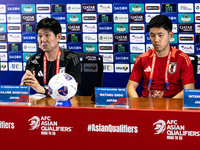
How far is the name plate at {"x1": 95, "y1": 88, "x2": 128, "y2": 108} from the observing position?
5.07ft

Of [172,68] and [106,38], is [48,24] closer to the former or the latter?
[172,68]

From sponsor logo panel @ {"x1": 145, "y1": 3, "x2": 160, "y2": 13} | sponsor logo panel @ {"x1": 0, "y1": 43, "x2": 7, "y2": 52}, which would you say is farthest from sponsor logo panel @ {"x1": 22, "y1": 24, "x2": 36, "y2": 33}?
sponsor logo panel @ {"x1": 145, "y1": 3, "x2": 160, "y2": 13}

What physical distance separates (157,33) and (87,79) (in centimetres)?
73

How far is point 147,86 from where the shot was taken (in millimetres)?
2398

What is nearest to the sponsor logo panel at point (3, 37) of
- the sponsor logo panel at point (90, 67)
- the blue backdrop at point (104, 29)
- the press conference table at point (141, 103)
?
the blue backdrop at point (104, 29)

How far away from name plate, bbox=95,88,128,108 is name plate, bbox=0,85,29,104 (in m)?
0.43

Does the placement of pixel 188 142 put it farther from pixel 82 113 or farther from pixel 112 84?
pixel 112 84

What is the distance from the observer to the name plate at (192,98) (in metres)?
1.51

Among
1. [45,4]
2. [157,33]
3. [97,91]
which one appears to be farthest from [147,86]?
[45,4]

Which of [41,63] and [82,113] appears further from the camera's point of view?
[41,63]

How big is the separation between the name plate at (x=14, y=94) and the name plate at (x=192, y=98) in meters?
0.88

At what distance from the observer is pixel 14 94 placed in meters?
1.67

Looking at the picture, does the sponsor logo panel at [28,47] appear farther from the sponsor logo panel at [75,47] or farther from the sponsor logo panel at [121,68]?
the sponsor logo panel at [121,68]

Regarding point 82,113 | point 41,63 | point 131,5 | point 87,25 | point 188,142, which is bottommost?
point 188,142
